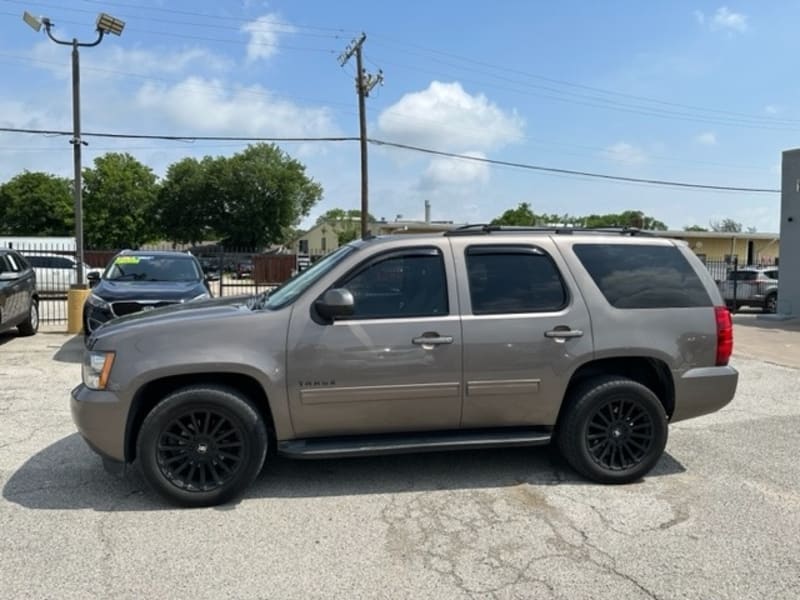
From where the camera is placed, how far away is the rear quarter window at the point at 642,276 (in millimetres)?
4336

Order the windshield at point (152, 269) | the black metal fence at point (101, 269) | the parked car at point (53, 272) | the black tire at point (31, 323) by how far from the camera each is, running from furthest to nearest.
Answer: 1. the parked car at point (53, 272)
2. the black metal fence at point (101, 269)
3. the black tire at point (31, 323)
4. the windshield at point (152, 269)

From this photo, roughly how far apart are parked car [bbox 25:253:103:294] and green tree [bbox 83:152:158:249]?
34.9 meters

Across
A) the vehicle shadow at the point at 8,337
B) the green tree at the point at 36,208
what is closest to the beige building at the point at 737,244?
the vehicle shadow at the point at 8,337

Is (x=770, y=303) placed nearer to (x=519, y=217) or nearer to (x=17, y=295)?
(x=17, y=295)

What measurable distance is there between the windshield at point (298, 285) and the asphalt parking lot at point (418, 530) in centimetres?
126

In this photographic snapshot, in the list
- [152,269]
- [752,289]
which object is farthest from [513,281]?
[752,289]

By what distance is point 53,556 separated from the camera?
319 centimetres

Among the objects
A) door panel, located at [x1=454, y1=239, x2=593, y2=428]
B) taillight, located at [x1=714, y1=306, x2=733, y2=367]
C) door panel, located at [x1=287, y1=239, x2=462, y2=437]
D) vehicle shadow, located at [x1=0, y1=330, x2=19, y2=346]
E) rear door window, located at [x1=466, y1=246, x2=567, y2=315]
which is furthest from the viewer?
vehicle shadow, located at [x1=0, y1=330, x2=19, y2=346]

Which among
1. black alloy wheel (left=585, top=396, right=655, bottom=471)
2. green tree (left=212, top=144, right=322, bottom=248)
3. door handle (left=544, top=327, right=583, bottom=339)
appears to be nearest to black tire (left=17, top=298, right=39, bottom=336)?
door handle (left=544, top=327, right=583, bottom=339)

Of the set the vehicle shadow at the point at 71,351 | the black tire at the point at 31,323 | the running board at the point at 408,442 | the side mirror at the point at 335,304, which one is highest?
the side mirror at the point at 335,304

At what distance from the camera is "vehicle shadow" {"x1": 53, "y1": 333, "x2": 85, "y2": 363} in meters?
8.80

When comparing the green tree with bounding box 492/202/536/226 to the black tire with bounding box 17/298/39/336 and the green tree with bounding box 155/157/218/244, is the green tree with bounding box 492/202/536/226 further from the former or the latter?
the black tire with bounding box 17/298/39/336

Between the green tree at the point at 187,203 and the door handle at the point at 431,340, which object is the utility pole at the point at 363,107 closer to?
the door handle at the point at 431,340

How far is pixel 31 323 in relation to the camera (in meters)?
10.8
